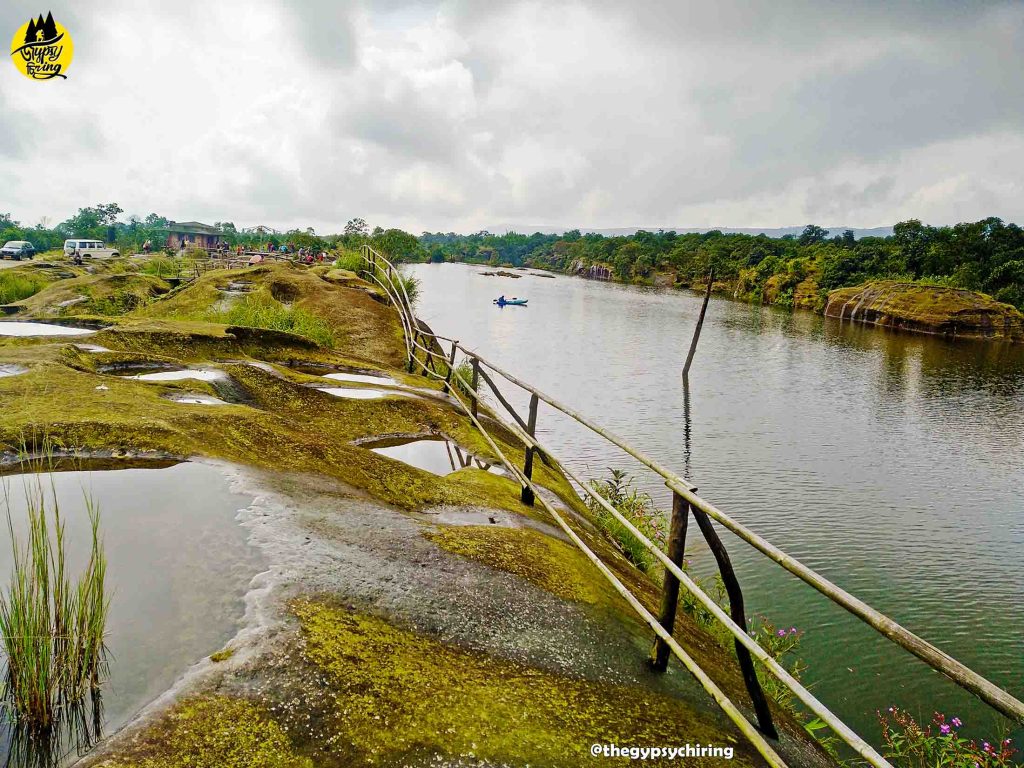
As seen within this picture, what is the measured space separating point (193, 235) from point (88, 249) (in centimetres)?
4002

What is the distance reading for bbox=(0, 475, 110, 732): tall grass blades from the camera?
2.65 meters

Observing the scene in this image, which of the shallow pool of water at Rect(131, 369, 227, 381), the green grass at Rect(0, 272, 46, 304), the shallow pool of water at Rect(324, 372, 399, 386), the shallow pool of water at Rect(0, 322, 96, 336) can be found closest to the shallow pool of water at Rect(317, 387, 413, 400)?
the shallow pool of water at Rect(324, 372, 399, 386)

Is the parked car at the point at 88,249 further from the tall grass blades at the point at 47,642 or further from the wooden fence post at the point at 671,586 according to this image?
the wooden fence post at the point at 671,586

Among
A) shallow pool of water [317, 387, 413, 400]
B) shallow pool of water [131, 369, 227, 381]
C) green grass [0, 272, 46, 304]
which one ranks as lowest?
shallow pool of water [317, 387, 413, 400]

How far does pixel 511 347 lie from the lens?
116 ft

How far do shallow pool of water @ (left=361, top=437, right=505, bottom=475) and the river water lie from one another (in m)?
5.34

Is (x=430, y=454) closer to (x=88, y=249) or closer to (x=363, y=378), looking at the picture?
(x=363, y=378)

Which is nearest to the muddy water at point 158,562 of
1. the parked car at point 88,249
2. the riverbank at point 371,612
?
the riverbank at point 371,612

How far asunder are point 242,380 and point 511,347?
88.0 ft

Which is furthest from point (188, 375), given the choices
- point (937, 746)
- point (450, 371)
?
point (937, 746)

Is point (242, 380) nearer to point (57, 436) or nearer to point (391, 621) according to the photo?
point (57, 436)

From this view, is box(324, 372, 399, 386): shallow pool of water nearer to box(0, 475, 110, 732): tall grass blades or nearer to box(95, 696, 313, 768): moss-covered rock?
box(0, 475, 110, 732): tall grass blades

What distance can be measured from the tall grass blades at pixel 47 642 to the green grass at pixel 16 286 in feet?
71.6

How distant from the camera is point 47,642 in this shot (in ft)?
9.18
